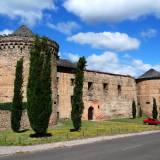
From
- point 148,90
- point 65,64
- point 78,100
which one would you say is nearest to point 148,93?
point 148,90

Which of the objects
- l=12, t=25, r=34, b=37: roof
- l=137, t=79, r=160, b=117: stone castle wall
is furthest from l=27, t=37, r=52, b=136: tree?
l=137, t=79, r=160, b=117: stone castle wall

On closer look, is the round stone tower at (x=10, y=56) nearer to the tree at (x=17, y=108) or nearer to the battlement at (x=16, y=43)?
the battlement at (x=16, y=43)

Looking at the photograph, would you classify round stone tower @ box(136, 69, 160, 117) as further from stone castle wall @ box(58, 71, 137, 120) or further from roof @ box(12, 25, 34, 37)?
roof @ box(12, 25, 34, 37)

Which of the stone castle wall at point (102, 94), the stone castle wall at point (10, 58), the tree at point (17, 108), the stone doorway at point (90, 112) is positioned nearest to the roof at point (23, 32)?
the stone castle wall at point (10, 58)

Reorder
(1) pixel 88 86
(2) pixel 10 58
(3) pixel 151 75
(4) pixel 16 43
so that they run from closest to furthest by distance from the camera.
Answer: (2) pixel 10 58 → (4) pixel 16 43 → (1) pixel 88 86 → (3) pixel 151 75

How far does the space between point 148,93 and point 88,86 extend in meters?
17.2

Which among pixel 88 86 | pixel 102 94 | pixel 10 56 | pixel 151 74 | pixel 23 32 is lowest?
pixel 102 94

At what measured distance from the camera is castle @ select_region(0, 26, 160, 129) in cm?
3894

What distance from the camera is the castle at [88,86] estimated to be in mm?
38938

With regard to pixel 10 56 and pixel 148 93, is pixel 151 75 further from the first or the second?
pixel 10 56

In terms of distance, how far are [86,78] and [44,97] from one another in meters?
23.7

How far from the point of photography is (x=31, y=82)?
95.0 feet

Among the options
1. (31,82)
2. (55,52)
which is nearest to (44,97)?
(31,82)

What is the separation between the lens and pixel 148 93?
65.8 metres
